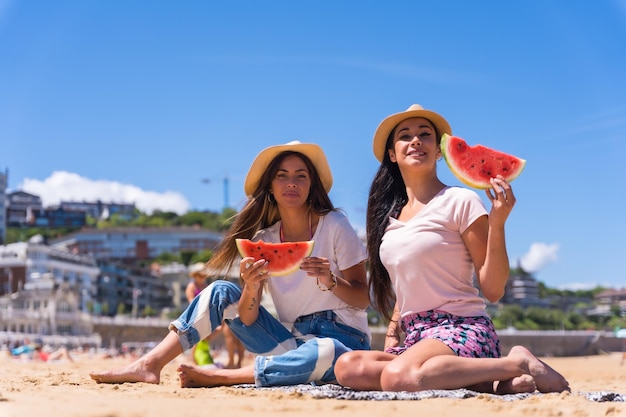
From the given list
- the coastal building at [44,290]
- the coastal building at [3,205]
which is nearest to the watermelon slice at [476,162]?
the coastal building at [44,290]

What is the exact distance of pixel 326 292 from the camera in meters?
5.03

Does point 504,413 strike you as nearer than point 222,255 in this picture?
Yes

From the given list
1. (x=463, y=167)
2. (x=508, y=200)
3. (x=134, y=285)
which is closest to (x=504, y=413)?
(x=508, y=200)

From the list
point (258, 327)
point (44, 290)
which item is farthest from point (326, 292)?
point (44, 290)

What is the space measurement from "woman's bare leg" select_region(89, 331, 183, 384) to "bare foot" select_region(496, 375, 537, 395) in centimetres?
213

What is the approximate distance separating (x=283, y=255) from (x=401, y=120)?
3.98 feet

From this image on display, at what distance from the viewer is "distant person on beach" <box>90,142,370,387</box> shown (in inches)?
183

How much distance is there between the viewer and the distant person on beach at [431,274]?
4.09m

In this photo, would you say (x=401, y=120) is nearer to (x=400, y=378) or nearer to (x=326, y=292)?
(x=326, y=292)

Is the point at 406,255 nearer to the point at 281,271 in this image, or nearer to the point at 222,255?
the point at 281,271

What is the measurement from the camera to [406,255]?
15.1ft

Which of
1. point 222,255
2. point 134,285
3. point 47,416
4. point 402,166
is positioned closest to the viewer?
point 47,416

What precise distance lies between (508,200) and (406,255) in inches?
28.1

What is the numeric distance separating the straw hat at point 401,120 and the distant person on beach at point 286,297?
0.46 m
